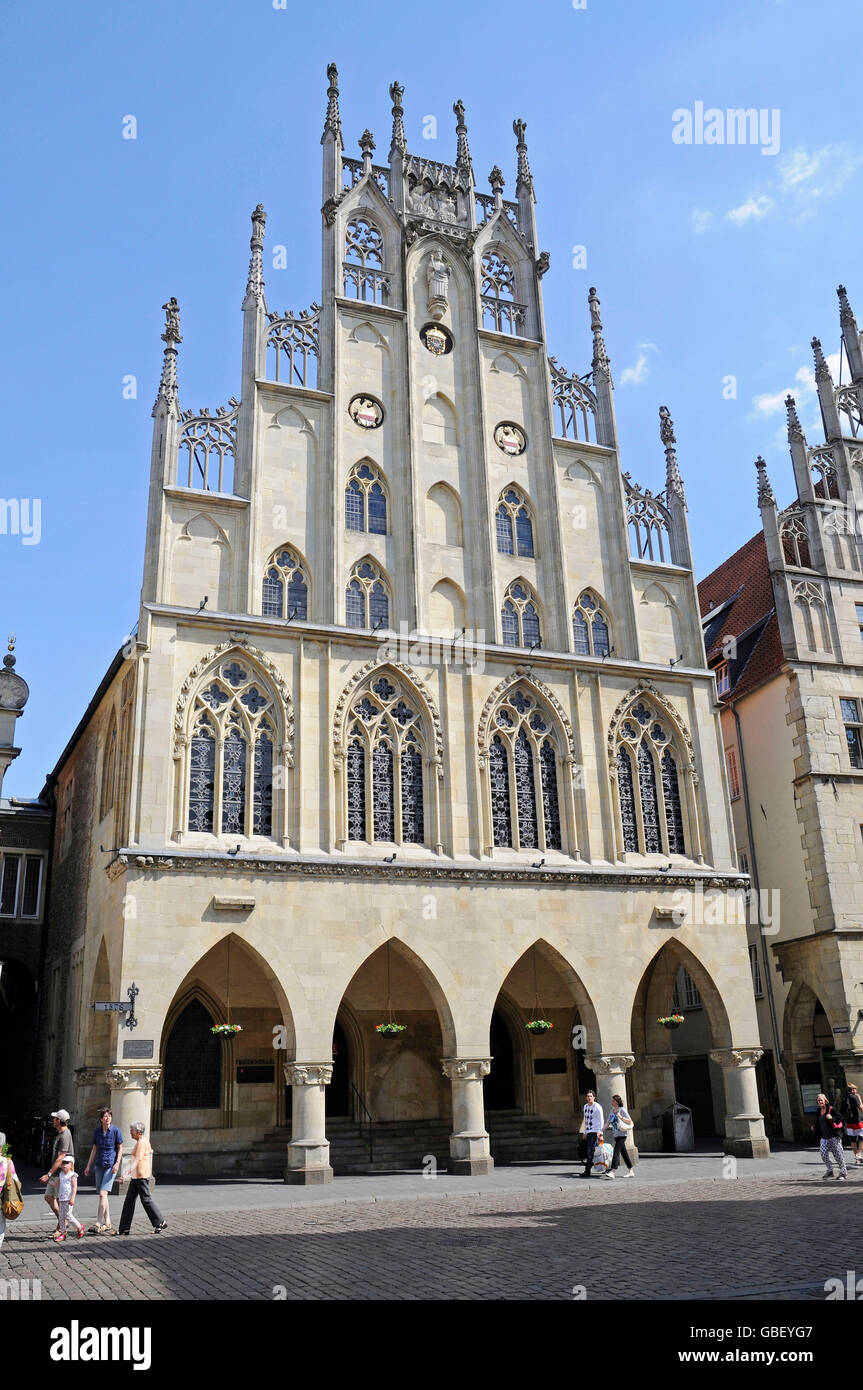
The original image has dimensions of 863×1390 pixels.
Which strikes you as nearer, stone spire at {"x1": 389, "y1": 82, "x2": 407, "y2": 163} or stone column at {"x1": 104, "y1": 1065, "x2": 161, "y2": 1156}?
stone column at {"x1": 104, "y1": 1065, "x2": 161, "y2": 1156}

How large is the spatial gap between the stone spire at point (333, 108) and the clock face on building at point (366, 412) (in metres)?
7.60

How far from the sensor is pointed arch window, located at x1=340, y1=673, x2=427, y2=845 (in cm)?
2461

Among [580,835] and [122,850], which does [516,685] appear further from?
[122,850]

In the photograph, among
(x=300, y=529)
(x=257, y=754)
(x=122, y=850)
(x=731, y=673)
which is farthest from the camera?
(x=731, y=673)

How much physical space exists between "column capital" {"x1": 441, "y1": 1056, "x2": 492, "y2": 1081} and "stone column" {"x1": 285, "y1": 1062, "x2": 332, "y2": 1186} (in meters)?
2.75

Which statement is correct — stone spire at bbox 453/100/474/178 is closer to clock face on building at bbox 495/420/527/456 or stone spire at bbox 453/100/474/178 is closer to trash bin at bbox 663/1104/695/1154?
clock face on building at bbox 495/420/527/456

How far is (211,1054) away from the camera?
25.4 meters

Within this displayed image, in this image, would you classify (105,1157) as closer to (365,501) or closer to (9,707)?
(365,501)

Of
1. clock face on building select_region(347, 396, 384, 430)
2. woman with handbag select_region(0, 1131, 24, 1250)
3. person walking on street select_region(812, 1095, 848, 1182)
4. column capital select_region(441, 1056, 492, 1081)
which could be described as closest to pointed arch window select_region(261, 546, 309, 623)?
clock face on building select_region(347, 396, 384, 430)

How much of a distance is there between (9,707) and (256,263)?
1877cm

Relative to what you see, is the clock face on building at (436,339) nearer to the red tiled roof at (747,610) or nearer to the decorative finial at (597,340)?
the decorative finial at (597,340)

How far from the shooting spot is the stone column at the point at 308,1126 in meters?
21.4
